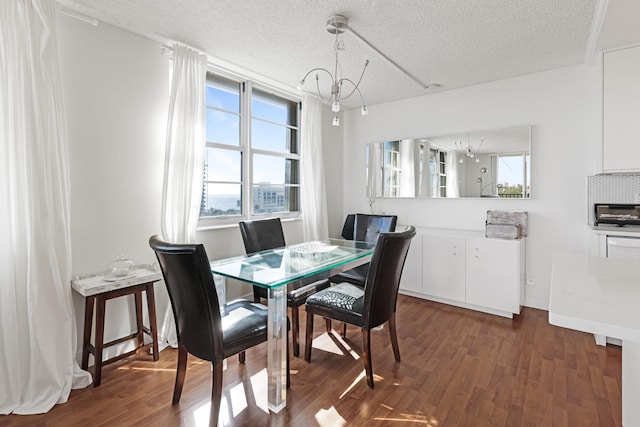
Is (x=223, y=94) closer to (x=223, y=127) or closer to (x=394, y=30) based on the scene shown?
(x=223, y=127)

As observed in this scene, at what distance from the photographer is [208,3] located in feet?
7.25

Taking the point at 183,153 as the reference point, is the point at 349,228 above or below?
below

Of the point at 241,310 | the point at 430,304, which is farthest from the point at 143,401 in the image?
the point at 430,304

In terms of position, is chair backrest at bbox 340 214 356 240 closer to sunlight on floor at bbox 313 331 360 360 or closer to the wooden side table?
sunlight on floor at bbox 313 331 360 360

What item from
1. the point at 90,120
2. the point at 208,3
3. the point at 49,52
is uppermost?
the point at 208,3

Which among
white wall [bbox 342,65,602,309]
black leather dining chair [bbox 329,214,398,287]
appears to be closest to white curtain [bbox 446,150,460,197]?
white wall [bbox 342,65,602,309]

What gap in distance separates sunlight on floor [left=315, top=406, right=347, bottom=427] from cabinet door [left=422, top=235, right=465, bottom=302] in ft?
Result: 7.28

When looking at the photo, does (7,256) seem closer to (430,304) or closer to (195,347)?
(195,347)

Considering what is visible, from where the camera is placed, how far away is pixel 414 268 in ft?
12.7

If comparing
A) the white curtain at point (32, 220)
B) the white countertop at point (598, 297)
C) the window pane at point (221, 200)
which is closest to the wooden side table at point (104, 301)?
the white curtain at point (32, 220)

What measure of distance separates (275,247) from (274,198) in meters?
1.03

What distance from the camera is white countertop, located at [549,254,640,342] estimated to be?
0.80 m

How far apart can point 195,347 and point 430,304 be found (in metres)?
2.78

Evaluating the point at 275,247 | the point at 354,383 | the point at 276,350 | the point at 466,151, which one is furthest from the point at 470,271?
the point at 276,350
